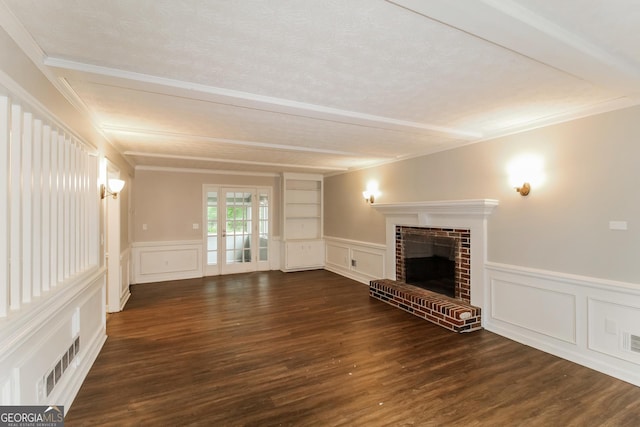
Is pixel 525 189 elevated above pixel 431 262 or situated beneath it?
elevated above

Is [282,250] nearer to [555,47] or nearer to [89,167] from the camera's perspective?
[89,167]

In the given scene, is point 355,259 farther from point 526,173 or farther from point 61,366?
point 61,366

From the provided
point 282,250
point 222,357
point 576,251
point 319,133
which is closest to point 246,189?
point 282,250

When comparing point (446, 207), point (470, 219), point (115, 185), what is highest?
point (115, 185)

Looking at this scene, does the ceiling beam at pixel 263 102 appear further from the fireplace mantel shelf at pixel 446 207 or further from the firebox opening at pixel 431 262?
the firebox opening at pixel 431 262

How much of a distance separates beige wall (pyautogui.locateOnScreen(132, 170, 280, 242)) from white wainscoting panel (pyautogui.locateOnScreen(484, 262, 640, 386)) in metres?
5.80

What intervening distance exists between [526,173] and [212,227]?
19.8 feet

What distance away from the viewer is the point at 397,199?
5395 millimetres

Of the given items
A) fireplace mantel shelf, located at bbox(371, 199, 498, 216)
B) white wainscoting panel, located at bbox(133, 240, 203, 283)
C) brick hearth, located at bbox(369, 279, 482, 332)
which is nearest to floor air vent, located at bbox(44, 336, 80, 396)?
brick hearth, located at bbox(369, 279, 482, 332)

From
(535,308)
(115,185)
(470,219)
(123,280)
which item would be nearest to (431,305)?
(535,308)

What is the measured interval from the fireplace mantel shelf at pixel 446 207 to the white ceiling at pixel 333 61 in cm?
92

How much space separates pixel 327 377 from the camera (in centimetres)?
268

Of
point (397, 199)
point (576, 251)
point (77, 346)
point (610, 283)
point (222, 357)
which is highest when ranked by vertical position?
point (397, 199)

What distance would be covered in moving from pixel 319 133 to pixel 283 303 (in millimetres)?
2741
